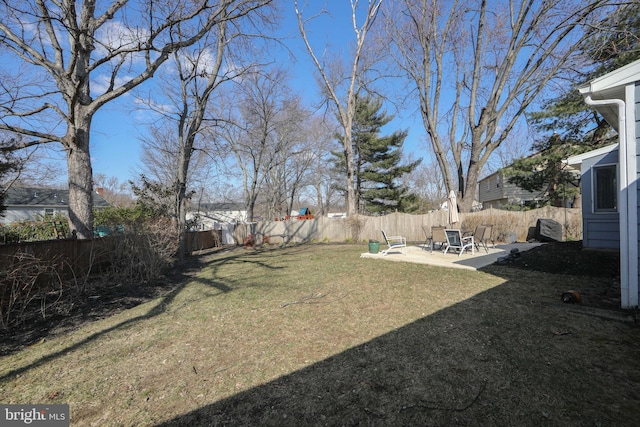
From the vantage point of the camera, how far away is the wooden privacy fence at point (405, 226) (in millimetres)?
12117

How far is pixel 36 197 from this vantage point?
25719mm

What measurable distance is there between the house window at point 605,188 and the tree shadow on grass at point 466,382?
5.38 metres

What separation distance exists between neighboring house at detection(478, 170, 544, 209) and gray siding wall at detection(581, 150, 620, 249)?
1114cm

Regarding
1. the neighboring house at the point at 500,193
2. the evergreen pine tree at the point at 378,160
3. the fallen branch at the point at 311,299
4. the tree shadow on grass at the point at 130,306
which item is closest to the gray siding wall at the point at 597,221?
the fallen branch at the point at 311,299

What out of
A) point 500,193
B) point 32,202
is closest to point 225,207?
point 32,202

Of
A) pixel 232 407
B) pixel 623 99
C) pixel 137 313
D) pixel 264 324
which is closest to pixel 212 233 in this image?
pixel 137 313

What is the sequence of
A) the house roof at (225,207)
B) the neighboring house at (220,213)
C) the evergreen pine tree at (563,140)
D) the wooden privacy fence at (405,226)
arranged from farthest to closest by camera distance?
1. the house roof at (225,207)
2. the neighboring house at (220,213)
3. the evergreen pine tree at (563,140)
4. the wooden privacy fence at (405,226)

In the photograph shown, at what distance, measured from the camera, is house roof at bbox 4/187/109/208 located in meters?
23.5

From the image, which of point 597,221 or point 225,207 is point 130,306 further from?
point 225,207

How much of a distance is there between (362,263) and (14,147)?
928cm

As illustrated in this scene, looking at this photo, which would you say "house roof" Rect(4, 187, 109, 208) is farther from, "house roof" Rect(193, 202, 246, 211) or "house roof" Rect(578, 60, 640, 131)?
"house roof" Rect(578, 60, 640, 131)

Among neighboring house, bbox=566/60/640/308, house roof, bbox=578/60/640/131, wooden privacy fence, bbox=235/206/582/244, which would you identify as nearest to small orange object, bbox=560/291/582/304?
neighboring house, bbox=566/60/640/308

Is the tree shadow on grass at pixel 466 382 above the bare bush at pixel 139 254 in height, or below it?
below

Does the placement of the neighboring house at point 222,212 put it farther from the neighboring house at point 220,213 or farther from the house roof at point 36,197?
the house roof at point 36,197
